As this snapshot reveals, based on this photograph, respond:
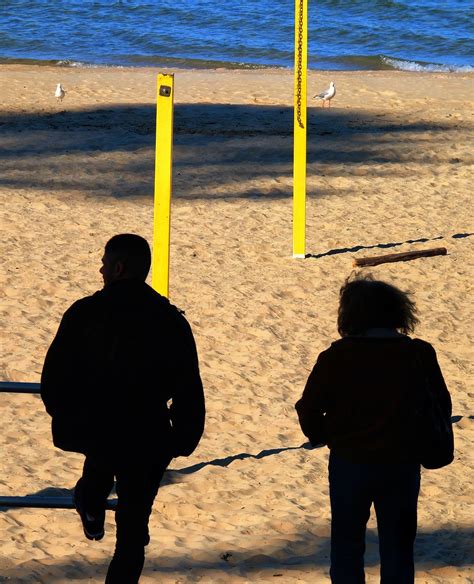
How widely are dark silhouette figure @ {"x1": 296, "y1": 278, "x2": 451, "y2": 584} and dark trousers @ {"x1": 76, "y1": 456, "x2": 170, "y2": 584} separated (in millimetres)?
525

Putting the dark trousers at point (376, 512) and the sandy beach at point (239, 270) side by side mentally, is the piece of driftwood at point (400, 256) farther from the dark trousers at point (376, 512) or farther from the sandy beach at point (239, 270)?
the dark trousers at point (376, 512)

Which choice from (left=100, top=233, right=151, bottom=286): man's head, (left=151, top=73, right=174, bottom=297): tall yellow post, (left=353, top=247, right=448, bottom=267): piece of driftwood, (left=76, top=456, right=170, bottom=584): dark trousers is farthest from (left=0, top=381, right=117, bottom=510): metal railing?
(left=353, top=247, right=448, bottom=267): piece of driftwood

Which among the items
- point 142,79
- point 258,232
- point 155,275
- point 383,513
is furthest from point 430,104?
point 383,513

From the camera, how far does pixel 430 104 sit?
18938 millimetres

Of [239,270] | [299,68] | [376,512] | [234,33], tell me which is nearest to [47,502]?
[376,512]

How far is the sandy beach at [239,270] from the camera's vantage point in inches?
213

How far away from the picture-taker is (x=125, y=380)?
11.9 feet

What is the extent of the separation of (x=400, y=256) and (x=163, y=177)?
435 centimetres

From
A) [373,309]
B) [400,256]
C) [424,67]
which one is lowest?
[400,256]

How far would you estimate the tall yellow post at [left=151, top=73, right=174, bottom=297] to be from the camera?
21.4ft

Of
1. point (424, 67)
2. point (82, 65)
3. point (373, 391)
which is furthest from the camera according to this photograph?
point (424, 67)

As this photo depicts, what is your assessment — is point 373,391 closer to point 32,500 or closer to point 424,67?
point 32,500

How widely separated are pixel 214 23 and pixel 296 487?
3058cm

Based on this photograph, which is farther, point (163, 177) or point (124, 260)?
point (163, 177)
